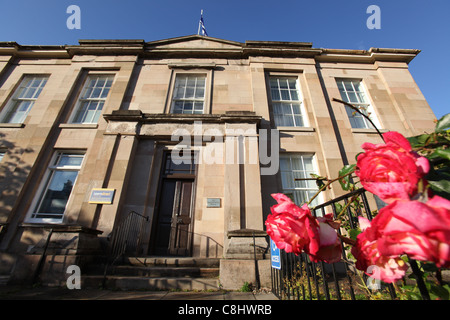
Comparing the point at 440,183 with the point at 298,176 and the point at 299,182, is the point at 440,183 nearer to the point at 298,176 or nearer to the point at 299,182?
the point at 299,182

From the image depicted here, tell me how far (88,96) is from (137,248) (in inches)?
299

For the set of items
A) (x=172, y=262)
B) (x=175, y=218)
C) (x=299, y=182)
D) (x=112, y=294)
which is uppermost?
(x=299, y=182)

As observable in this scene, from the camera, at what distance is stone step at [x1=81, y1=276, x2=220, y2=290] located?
4.21m

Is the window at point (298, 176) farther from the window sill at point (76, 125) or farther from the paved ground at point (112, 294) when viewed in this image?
the window sill at point (76, 125)

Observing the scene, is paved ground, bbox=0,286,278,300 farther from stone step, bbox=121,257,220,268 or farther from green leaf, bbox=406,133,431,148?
green leaf, bbox=406,133,431,148

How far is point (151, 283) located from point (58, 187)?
5625mm

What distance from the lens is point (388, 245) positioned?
0.52 meters

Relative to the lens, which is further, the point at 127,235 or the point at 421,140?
the point at 127,235

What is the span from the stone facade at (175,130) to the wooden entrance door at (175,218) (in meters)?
0.09

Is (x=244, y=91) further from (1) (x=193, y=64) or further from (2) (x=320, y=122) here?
(2) (x=320, y=122)

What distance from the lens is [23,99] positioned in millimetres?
8984

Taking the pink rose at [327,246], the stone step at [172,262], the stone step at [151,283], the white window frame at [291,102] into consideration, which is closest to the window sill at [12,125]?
the stone step at [151,283]

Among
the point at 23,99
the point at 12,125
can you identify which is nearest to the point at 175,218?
the point at 12,125

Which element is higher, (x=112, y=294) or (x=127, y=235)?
(x=127, y=235)
